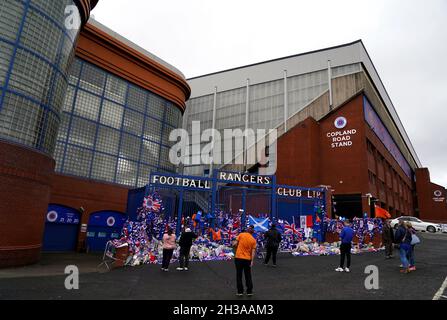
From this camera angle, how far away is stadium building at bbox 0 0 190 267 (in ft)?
44.0

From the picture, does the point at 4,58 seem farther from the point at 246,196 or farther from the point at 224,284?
the point at 246,196

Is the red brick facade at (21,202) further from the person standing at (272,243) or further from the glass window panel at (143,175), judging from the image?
the glass window panel at (143,175)

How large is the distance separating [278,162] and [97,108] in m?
21.6

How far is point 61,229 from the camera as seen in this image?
21.4 m

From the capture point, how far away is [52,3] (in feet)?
49.2

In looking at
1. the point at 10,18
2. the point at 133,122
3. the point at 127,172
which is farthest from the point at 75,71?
the point at 10,18

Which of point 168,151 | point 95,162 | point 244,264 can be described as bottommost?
point 244,264

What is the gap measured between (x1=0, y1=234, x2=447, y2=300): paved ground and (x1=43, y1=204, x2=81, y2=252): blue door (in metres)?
9.13

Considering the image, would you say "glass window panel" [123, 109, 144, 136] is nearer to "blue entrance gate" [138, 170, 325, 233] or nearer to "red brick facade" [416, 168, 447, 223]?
"blue entrance gate" [138, 170, 325, 233]

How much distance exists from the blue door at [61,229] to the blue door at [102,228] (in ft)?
3.53

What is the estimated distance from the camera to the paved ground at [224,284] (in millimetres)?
7566

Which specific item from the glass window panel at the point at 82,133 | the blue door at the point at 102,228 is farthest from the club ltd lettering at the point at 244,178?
the glass window panel at the point at 82,133
